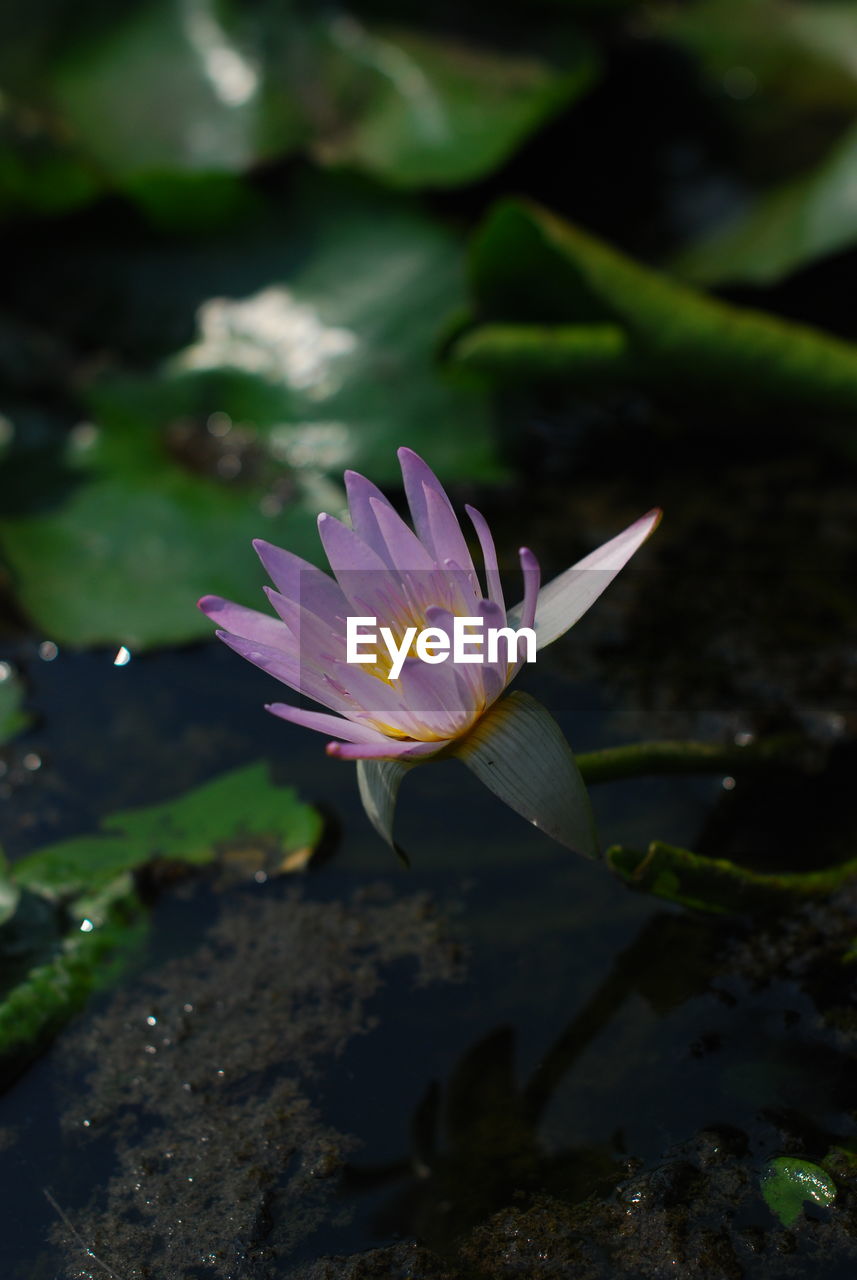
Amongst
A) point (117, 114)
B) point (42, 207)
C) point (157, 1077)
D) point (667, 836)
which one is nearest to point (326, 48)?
point (117, 114)

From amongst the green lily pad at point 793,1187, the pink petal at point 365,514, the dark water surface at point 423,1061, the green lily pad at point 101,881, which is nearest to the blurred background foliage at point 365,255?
the green lily pad at point 101,881

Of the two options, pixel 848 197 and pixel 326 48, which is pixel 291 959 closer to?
pixel 848 197

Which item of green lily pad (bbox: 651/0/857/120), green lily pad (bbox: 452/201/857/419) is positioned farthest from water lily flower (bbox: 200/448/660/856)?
green lily pad (bbox: 651/0/857/120)

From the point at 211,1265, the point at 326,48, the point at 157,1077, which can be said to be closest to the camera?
the point at 211,1265

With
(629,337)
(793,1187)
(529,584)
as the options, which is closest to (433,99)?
(629,337)

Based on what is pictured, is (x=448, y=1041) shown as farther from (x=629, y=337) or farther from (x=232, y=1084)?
(x=629, y=337)

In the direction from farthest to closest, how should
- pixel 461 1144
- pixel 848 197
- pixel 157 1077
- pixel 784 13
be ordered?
pixel 784 13, pixel 848 197, pixel 157 1077, pixel 461 1144
